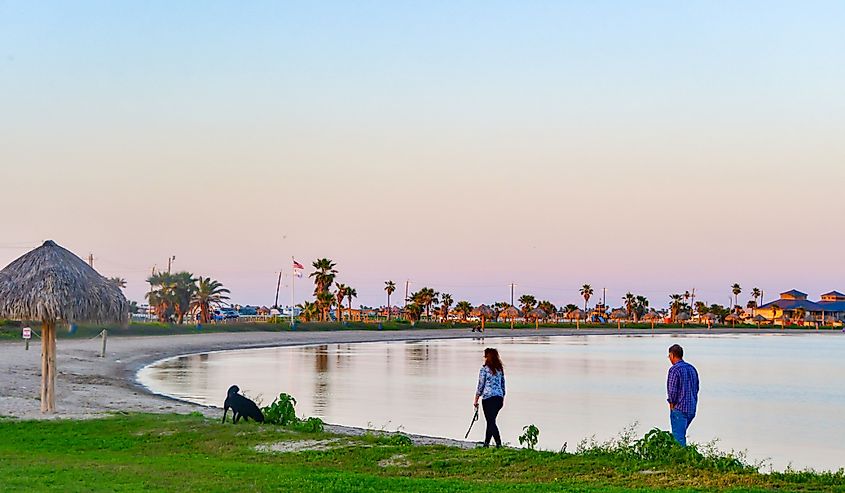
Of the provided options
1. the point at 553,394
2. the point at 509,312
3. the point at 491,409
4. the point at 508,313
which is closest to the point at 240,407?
the point at 491,409

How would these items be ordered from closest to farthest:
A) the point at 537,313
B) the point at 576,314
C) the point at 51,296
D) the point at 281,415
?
1. the point at 281,415
2. the point at 51,296
3. the point at 537,313
4. the point at 576,314

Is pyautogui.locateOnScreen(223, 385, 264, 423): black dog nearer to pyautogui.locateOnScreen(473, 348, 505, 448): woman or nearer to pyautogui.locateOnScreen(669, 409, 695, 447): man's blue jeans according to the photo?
pyautogui.locateOnScreen(473, 348, 505, 448): woman

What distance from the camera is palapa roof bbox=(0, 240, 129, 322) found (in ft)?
61.1

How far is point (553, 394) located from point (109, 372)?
17055 millimetres

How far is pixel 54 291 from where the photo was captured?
61.5 ft

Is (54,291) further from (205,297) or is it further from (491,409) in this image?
(205,297)

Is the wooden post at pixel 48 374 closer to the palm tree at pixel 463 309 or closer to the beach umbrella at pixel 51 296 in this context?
the beach umbrella at pixel 51 296

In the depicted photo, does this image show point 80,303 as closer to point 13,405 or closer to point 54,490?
point 13,405

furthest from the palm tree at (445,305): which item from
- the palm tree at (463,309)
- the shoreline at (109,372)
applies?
the shoreline at (109,372)

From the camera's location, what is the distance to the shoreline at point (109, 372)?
21156mm

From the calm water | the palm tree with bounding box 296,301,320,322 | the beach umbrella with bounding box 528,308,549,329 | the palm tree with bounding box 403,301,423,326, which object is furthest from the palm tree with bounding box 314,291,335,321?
the beach umbrella with bounding box 528,308,549,329

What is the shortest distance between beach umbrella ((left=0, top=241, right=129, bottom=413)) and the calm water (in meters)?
7.34

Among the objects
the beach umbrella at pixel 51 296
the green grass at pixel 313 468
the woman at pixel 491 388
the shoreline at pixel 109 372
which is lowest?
the shoreline at pixel 109 372

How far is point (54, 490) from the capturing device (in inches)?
393
